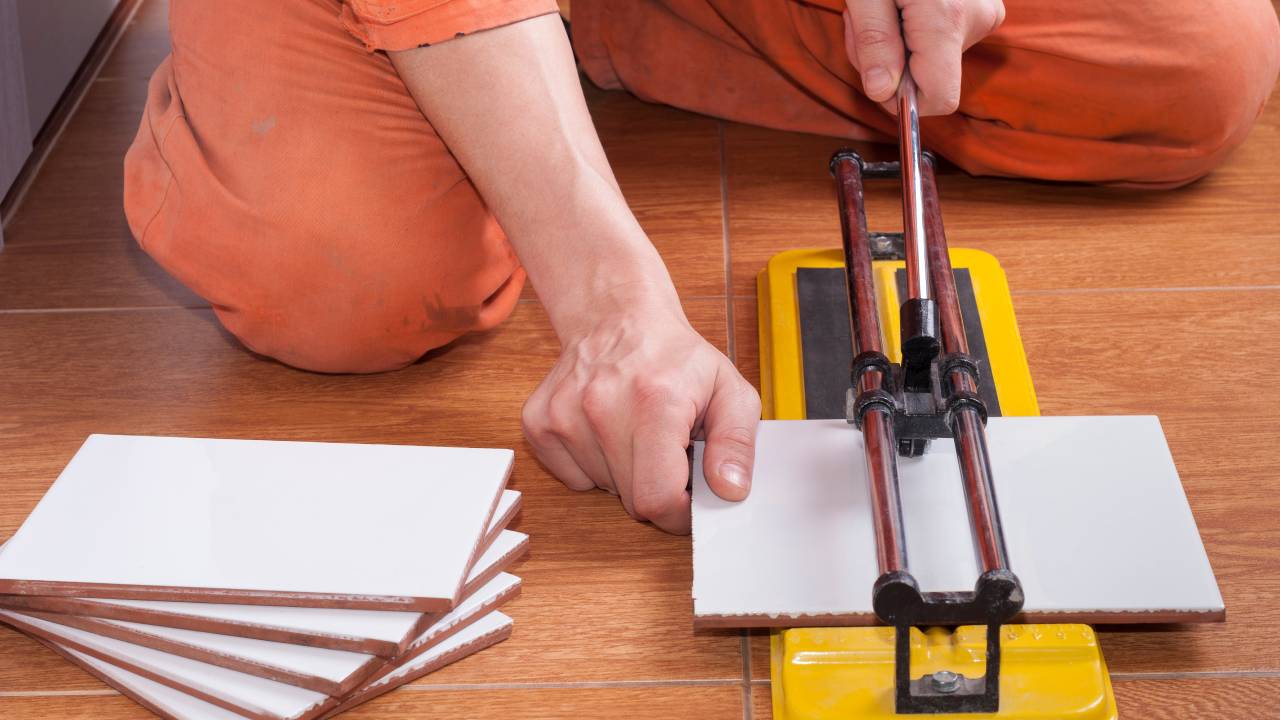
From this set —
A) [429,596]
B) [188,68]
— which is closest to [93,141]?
[188,68]

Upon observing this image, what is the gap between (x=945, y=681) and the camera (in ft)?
3.04

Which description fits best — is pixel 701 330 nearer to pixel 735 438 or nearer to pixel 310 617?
pixel 735 438

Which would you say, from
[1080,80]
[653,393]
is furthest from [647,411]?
[1080,80]

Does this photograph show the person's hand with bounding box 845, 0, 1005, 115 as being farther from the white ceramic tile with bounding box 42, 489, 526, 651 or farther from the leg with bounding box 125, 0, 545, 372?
the white ceramic tile with bounding box 42, 489, 526, 651

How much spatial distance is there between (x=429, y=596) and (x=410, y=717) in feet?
0.33

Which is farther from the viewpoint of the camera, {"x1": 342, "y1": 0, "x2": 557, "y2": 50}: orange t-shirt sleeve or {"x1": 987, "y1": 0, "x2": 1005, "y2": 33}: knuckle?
{"x1": 987, "y1": 0, "x2": 1005, "y2": 33}: knuckle

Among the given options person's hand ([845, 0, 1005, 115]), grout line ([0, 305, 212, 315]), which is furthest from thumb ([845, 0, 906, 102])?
grout line ([0, 305, 212, 315])

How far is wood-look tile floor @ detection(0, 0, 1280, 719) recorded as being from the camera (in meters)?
1.00

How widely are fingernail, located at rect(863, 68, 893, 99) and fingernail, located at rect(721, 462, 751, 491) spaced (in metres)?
0.39

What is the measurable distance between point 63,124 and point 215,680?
3.54ft

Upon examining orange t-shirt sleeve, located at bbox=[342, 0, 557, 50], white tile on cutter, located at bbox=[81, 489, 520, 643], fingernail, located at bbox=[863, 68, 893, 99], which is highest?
fingernail, located at bbox=[863, 68, 893, 99]

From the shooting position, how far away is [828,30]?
1533mm

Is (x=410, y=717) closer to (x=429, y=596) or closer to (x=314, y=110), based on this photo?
(x=429, y=596)

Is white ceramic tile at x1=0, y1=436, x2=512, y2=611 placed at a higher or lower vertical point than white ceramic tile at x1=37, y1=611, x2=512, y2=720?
higher
